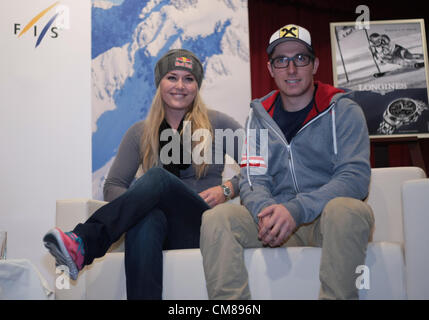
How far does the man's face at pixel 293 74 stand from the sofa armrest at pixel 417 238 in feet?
1.96

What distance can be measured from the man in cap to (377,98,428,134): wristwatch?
7.71 feet

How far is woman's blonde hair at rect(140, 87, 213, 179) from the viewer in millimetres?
2334

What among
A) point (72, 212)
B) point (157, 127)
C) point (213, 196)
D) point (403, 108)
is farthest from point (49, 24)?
point (403, 108)

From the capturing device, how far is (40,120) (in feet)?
10.3

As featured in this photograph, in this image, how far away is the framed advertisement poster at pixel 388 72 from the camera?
409cm

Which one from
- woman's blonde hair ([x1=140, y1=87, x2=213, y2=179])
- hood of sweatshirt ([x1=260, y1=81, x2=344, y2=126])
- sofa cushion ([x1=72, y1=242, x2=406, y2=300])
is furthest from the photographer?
woman's blonde hair ([x1=140, y1=87, x2=213, y2=179])

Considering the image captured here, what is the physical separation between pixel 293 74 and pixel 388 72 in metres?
2.55

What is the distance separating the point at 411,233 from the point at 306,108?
2.17ft

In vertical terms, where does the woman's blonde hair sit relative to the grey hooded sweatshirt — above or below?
above

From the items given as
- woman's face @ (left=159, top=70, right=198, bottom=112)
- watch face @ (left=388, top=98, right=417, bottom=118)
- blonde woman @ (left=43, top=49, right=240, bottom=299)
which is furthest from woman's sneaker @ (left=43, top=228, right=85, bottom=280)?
watch face @ (left=388, top=98, right=417, bottom=118)

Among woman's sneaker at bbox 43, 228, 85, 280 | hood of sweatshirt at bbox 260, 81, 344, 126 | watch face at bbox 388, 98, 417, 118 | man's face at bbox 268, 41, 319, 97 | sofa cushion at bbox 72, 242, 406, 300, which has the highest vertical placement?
watch face at bbox 388, 98, 417, 118

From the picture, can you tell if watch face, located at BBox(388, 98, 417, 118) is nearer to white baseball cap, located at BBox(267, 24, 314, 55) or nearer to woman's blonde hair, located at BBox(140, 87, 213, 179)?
woman's blonde hair, located at BBox(140, 87, 213, 179)

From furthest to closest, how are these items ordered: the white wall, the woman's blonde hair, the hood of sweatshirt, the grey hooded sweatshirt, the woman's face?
the white wall
the woman's face
the woman's blonde hair
the hood of sweatshirt
the grey hooded sweatshirt

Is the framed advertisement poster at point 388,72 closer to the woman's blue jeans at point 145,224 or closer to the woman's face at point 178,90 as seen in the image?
the woman's face at point 178,90
